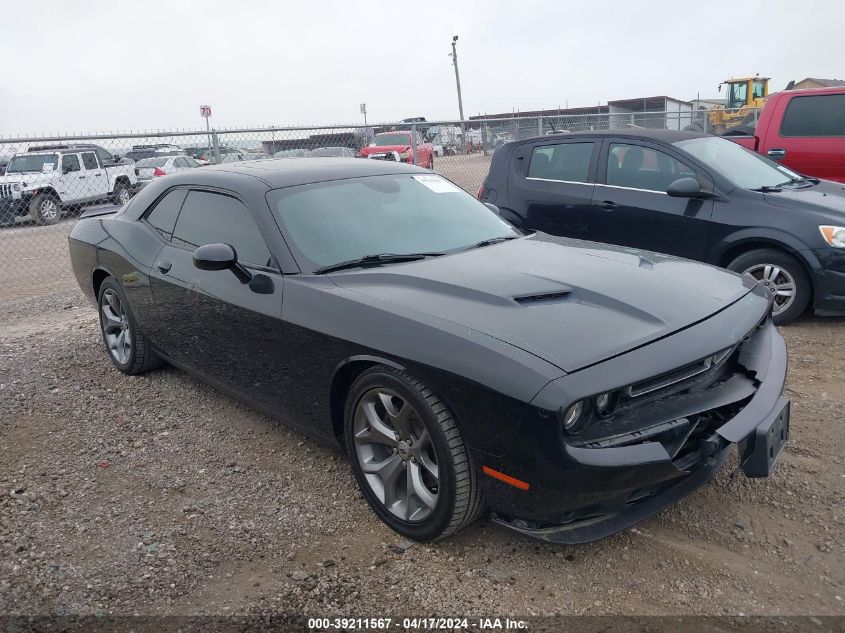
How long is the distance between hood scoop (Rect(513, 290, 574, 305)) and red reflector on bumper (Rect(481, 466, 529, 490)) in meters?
0.70

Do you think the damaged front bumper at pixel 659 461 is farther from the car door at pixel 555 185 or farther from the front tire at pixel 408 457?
the car door at pixel 555 185

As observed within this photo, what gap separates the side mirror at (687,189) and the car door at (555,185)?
0.82m

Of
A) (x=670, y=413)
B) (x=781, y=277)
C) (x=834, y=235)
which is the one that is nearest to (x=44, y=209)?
(x=781, y=277)

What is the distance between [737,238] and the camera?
17.9ft

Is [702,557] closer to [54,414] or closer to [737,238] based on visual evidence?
[737,238]

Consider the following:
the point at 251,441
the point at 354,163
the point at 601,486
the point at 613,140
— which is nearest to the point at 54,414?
the point at 251,441

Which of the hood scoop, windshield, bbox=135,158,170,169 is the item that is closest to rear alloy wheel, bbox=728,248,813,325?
the hood scoop

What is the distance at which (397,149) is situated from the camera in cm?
1652

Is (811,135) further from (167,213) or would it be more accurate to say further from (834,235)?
(167,213)

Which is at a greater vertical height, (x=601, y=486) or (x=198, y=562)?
(x=601, y=486)

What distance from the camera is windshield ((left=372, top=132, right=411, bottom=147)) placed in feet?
48.0

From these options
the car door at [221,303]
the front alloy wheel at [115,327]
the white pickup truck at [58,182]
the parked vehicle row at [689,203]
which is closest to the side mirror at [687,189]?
the parked vehicle row at [689,203]

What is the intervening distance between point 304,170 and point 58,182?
1439cm

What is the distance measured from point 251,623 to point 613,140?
529 cm
